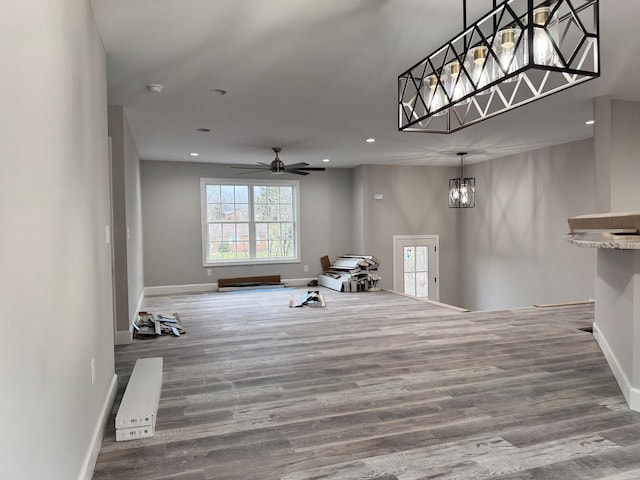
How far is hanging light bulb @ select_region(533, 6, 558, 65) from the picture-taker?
139cm

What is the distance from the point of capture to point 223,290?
805 centimetres

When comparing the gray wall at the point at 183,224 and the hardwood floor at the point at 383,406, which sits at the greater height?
the gray wall at the point at 183,224

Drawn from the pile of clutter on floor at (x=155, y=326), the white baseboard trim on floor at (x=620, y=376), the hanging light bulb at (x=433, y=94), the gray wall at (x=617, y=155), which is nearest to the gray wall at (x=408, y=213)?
the pile of clutter on floor at (x=155, y=326)

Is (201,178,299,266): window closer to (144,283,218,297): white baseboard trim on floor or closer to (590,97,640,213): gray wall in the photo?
(144,283,218,297): white baseboard trim on floor

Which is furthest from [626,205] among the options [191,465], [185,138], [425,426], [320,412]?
[185,138]

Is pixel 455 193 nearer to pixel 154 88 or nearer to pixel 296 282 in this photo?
pixel 296 282

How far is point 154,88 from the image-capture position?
3.83m

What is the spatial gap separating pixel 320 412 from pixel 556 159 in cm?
618

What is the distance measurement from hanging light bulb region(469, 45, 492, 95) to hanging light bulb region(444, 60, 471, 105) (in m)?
0.06

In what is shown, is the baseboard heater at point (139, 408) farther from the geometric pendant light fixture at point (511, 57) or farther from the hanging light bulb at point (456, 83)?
the hanging light bulb at point (456, 83)

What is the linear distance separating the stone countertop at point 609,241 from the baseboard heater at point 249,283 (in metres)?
6.20

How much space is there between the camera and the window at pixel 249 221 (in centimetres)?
843

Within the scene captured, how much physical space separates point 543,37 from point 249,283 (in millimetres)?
7506

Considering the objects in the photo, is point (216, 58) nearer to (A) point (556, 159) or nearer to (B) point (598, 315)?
(B) point (598, 315)
